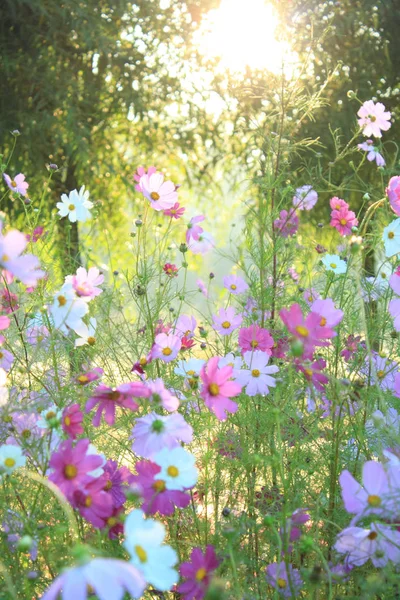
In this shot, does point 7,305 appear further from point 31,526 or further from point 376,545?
point 376,545

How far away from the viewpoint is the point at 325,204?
504cm

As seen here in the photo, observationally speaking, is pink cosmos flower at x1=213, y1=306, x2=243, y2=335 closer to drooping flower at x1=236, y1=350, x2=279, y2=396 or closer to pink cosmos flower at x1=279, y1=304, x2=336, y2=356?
drooping flower at x1=236, y1=350, x2=279, y2=396

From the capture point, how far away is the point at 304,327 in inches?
29.9

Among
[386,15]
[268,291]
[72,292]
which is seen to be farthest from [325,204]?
[72,292]

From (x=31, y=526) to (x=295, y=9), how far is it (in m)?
4.75

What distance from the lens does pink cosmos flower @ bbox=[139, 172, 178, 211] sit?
1.31 m

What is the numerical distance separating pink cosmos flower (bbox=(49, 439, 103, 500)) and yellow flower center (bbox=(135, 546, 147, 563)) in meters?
0.19

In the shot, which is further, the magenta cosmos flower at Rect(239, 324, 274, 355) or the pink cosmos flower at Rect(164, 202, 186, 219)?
the pink cosmos flower at Rect(164, 202, 186, 219)

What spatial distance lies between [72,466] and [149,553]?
21cm

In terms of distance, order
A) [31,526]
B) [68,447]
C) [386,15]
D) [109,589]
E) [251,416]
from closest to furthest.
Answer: [109,589], [68,447], [31,526], [251,416], [386,15]

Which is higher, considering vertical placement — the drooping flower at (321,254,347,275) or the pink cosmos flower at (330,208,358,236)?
the pink cosmos flower at (330,208,358,236)

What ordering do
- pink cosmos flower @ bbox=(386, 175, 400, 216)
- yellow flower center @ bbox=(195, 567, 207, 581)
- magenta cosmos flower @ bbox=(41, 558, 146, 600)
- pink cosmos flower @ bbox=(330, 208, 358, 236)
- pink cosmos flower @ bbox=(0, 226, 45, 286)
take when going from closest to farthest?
magenta cosmos flower @ bbox=(41, 558, 146, 600) → pink cosmos flower @ bbox=(0, 226, 45, 286) → yellow flower center @ bbox=(195, 567, 207, 581) → pink cosmos flower @ bbox=(386, 175, 400, 216) → pink cosmos flower @ bbox=(330, 208, 358, 236)

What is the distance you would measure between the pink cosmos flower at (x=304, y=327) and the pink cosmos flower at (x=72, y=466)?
0.84 ft

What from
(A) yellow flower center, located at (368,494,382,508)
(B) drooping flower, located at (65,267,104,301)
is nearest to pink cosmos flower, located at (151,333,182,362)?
(B) drooping flower, located at (65,267,104,301)
